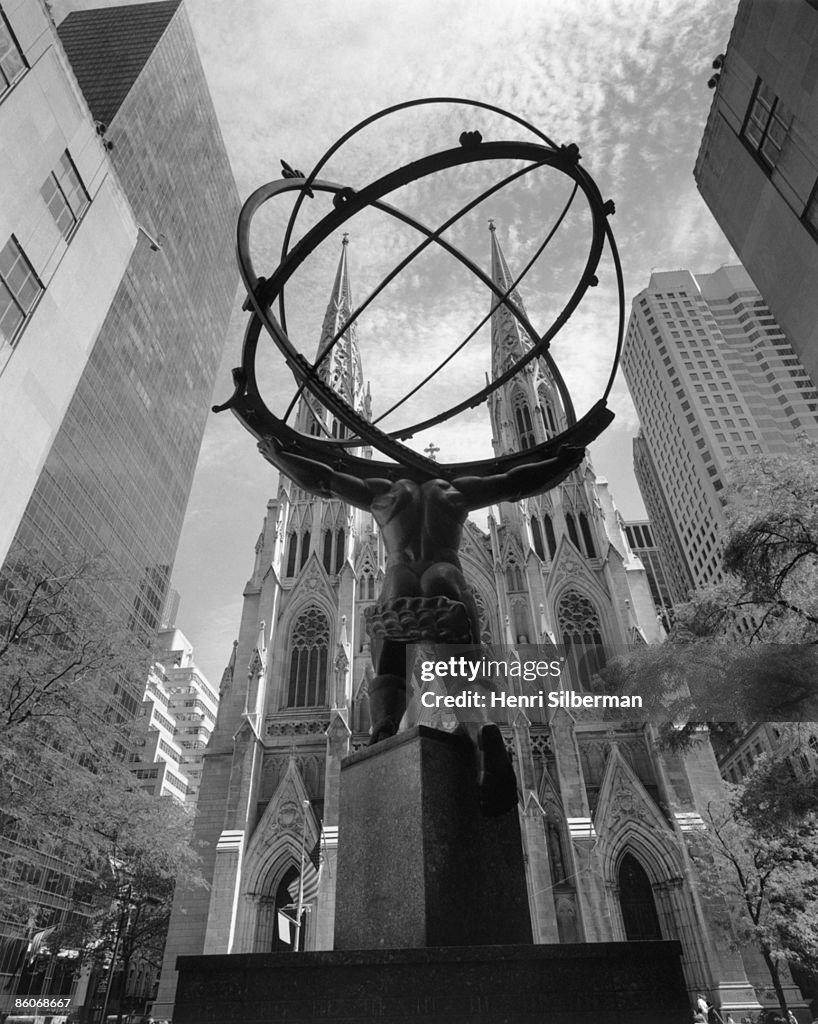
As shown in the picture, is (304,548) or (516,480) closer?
(516,480)

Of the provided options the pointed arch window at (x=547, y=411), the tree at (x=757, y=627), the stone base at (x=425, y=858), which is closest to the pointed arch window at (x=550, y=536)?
the pointed arch window at (x=547, y=411)

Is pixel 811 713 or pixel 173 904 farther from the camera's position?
pixel 173 904

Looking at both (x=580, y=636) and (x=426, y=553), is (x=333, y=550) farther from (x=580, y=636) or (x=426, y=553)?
(x=426, y=553)

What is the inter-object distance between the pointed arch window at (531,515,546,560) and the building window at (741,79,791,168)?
78.4 feet

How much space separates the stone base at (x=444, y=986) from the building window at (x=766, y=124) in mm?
15405

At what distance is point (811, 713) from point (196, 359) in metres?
69.3

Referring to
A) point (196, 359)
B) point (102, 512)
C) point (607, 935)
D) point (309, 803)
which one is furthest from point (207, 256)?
point (607, 935)

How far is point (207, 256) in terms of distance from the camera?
234 feet

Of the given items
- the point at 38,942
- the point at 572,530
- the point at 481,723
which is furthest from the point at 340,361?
the point at 481,723

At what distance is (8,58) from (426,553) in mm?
16617

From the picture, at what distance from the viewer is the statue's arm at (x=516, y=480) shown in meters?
5.86

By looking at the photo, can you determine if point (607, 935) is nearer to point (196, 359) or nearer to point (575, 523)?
point (575, 523)

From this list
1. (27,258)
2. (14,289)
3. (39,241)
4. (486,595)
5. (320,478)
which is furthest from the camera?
(486,595)

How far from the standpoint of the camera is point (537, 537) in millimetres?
36781
